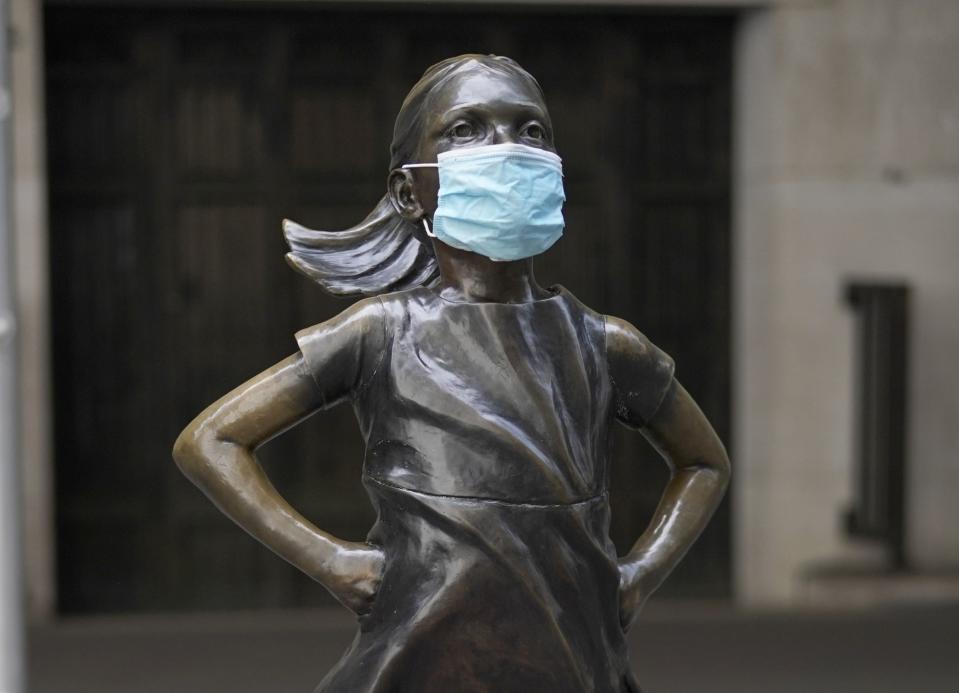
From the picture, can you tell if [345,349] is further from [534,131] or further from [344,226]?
[344,226]

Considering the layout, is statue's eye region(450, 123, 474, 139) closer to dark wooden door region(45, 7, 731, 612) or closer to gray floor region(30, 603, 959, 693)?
gray floor region(30, 603, 959, 693)

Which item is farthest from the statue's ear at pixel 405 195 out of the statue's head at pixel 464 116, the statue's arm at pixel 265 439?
the statue's arm at pixel 265 439

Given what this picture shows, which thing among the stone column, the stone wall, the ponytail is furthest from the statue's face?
the stone wall

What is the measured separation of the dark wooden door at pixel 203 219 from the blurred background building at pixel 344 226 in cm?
1

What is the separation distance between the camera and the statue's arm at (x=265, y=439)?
2518 mm

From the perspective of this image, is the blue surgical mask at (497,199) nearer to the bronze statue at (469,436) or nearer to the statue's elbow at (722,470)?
the bronze statue at (469,436)

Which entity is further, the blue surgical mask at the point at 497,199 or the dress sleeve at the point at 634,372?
the dress sleeve at the point at 634,372

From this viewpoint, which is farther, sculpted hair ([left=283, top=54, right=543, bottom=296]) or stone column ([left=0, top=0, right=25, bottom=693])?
stone column ([left=0, top=0, right=25, bottom=693])

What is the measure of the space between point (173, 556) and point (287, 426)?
18.1ft

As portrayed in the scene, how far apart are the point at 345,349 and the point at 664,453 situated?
0.73m

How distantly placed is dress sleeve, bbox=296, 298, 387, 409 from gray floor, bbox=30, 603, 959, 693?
396 cm

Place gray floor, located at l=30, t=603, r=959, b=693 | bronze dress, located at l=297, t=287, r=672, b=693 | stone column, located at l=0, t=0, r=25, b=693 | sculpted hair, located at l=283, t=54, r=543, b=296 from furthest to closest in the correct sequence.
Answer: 1. gray floor, located at l=30, t=603, r=959, b=693
2. stone column, located at l=0, t=0, r=25, b=693
3. sculpted hair, located at l=283, t=54, r=543, b=296
4. bronze dress, located at l=297, t=287, r=672, b=693

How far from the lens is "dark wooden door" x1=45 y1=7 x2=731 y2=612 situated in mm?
7648

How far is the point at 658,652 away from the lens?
6.98 meters
